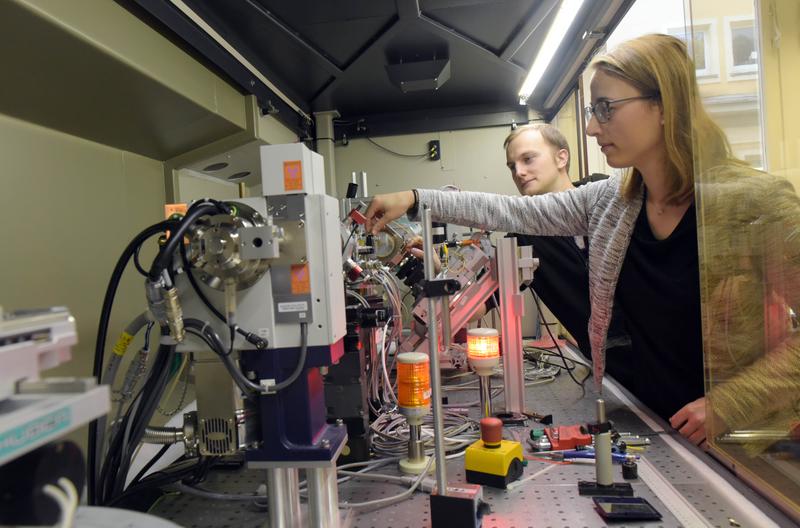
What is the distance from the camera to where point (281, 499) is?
0.77 meters

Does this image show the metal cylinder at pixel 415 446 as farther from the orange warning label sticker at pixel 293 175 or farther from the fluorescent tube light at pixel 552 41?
the fluorescent tube light at pixel 552 41

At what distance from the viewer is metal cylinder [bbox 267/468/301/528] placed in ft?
2.51

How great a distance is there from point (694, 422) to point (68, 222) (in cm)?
168

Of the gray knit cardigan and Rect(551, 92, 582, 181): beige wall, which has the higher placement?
Rect(551, 92, 582, 181): beige wall

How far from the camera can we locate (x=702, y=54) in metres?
0.84

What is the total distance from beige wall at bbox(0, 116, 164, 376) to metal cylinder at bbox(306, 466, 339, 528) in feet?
2.81

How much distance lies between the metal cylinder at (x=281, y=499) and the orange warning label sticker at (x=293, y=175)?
474 millimetres

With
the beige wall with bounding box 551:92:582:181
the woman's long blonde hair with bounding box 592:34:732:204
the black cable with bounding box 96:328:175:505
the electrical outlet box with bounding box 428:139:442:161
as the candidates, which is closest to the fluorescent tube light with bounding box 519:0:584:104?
the beige wall with bounding box 551:92:582:181

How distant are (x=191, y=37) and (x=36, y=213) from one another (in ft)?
2.51

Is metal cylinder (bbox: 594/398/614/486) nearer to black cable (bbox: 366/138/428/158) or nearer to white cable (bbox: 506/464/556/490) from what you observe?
white cable (bbox: 506/464/556/490)

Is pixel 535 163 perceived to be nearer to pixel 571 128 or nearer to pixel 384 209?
pixel 384 209

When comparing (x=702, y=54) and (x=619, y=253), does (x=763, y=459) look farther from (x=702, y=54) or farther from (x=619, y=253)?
(x=702, y=54)

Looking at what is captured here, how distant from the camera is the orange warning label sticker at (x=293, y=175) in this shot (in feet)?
2.42

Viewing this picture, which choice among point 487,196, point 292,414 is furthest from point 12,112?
point 487,196
